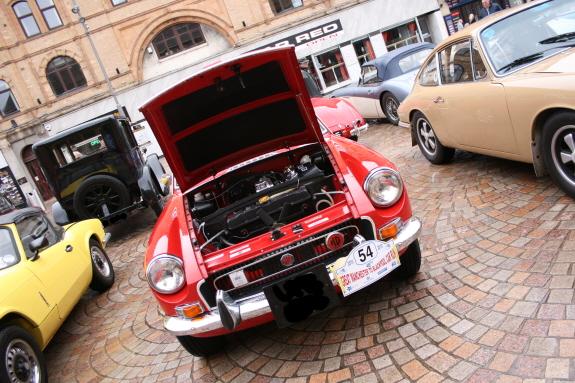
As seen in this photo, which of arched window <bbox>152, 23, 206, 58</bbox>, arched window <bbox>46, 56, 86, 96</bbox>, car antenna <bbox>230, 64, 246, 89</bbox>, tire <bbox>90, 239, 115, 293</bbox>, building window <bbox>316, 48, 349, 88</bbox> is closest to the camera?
car antenna <bbox>230, 64, 246, 89</bbox>

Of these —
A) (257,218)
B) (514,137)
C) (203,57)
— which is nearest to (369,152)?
(257,218)

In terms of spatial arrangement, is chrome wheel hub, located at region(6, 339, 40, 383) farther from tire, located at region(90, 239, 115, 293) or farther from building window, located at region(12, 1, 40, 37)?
building window, located at region(12, 1, 40, 37)

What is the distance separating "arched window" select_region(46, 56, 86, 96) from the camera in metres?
20.5

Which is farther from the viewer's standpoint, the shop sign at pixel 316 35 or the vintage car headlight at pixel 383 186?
the shop sign at pixel 316 35

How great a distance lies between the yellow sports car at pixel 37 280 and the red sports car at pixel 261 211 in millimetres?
1385

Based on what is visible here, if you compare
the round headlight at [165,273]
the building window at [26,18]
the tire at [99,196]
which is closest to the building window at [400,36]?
the building window at [26,18]

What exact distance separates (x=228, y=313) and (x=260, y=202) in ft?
3.48

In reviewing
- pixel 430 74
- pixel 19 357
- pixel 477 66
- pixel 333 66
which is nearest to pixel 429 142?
pixel 430 74

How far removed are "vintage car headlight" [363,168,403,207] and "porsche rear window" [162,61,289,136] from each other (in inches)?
50.9

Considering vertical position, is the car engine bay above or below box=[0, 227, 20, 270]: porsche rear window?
below

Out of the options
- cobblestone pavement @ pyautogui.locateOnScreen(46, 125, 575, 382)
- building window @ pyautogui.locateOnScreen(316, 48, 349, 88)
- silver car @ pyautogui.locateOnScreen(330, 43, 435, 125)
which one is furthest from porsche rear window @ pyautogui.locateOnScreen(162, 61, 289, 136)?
building window @ pyautogui.locateOnScreen(316, 48, 349, 88)

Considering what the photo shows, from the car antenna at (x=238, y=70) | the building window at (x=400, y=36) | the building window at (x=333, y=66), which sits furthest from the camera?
the building window at (x=400, y=36)

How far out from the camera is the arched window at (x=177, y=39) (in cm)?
2088

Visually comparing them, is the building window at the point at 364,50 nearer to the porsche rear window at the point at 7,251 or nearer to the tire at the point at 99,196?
the tire at the point at 99,196
